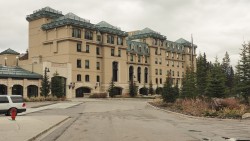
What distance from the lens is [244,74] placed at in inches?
1612

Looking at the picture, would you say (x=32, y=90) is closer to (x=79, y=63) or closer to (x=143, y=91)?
(x=79, y=63)

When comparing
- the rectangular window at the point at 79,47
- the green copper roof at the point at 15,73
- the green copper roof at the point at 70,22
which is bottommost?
the green copper roof at the point at 15,73

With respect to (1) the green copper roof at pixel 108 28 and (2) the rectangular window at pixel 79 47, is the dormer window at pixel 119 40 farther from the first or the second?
(2) the rectangular window at pixel 79 47

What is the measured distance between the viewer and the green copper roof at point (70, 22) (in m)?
71.4

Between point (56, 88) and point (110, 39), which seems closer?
point (56, 88)

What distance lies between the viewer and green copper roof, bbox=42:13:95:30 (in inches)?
2810

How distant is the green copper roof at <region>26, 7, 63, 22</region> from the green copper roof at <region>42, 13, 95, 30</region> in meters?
2.72

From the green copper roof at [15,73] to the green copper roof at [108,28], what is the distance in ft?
72.3

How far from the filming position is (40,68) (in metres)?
64.7

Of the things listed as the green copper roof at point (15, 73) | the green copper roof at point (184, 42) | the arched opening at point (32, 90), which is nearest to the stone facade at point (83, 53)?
the green copper roof at point (15, 73)

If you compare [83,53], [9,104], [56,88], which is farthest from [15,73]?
[9,104]

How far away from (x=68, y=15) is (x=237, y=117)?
5669 cm

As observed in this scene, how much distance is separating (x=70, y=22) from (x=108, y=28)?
1277 cm

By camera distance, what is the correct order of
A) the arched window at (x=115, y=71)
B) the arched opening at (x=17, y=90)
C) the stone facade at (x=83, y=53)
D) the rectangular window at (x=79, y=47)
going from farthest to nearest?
the arched window at (x=115, y=71), the rectangular window at (x=79, y=47), the stone facade at (x=83, y=53), the arched opening at (x=17, y=90)
